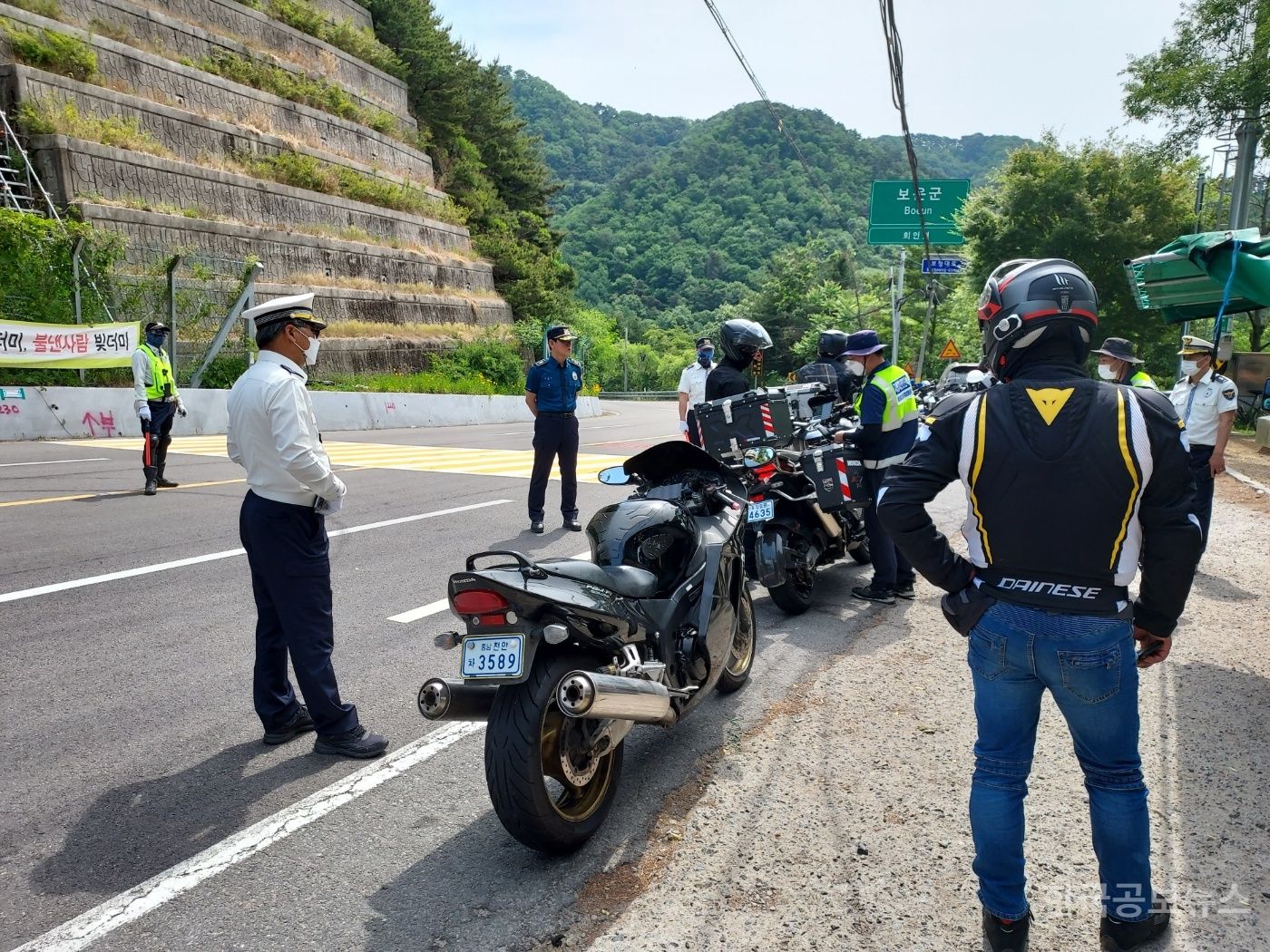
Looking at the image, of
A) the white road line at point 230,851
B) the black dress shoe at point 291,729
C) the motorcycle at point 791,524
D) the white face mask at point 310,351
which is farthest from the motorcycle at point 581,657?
the motorcycle at point 791,524

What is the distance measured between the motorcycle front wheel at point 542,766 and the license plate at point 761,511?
2617mm

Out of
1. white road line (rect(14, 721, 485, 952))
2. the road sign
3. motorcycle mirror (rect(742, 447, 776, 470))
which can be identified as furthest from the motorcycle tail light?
the road sign

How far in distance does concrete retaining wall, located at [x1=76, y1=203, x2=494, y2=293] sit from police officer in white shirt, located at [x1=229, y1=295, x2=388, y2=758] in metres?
22.6

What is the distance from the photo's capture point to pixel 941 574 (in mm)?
2691

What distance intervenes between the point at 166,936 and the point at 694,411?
4.32 m

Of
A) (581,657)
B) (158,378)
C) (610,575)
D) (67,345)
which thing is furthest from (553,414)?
(67,345)

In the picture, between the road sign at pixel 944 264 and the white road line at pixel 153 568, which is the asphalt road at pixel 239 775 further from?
the road sign at pixel 944 264

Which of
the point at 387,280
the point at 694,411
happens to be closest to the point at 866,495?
the point at 694,411

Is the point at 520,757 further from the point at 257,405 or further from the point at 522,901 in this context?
the point at 257,405

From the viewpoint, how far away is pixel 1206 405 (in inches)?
276

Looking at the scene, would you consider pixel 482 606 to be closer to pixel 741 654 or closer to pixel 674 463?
pixel 674 463

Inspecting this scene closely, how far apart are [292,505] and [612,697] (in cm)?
179

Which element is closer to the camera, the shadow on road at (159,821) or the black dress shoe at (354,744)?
the shadow on road at (159,821)

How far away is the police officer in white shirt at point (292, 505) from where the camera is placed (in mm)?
3824
